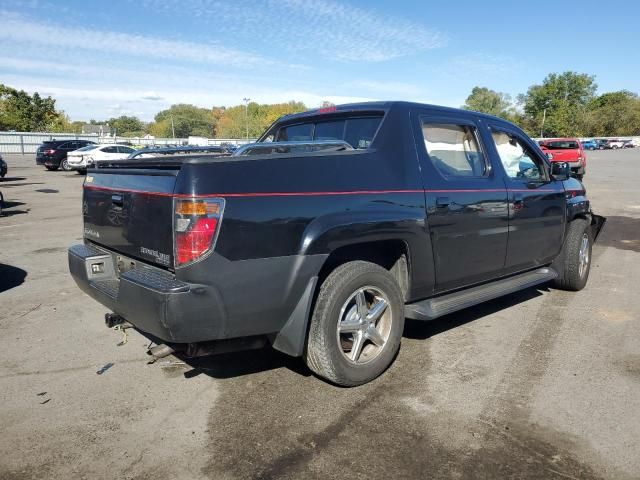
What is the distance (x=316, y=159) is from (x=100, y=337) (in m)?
2.66

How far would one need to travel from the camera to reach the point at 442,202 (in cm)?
388

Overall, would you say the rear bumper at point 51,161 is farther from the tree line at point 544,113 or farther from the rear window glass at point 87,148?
the tree line at point 544,113

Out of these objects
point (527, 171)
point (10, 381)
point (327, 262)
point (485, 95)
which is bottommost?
point (10, 381)

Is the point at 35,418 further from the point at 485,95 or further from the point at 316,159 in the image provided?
the point at 485,95

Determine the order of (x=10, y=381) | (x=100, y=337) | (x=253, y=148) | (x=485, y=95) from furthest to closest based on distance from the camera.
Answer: (x=485, y=95) < (x=100, y=337) < (x=10, y=381) < (x=253, y=148)

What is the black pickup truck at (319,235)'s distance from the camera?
2.84 meters

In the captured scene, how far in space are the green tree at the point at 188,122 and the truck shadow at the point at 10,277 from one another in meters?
117

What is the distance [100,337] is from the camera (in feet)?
14.7

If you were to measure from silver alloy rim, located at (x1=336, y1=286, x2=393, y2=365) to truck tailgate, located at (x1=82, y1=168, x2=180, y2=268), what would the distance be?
1.25 m

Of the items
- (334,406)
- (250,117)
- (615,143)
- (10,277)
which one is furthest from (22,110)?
(615,143)

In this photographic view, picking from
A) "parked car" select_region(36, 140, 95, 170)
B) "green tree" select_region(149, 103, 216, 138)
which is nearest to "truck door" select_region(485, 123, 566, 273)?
"parked car" select_region(36, 140, 95, 170)

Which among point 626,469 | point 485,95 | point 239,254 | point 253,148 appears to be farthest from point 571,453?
point 485,95

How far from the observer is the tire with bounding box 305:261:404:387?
3299 mm

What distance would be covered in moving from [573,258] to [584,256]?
1.32 feet
